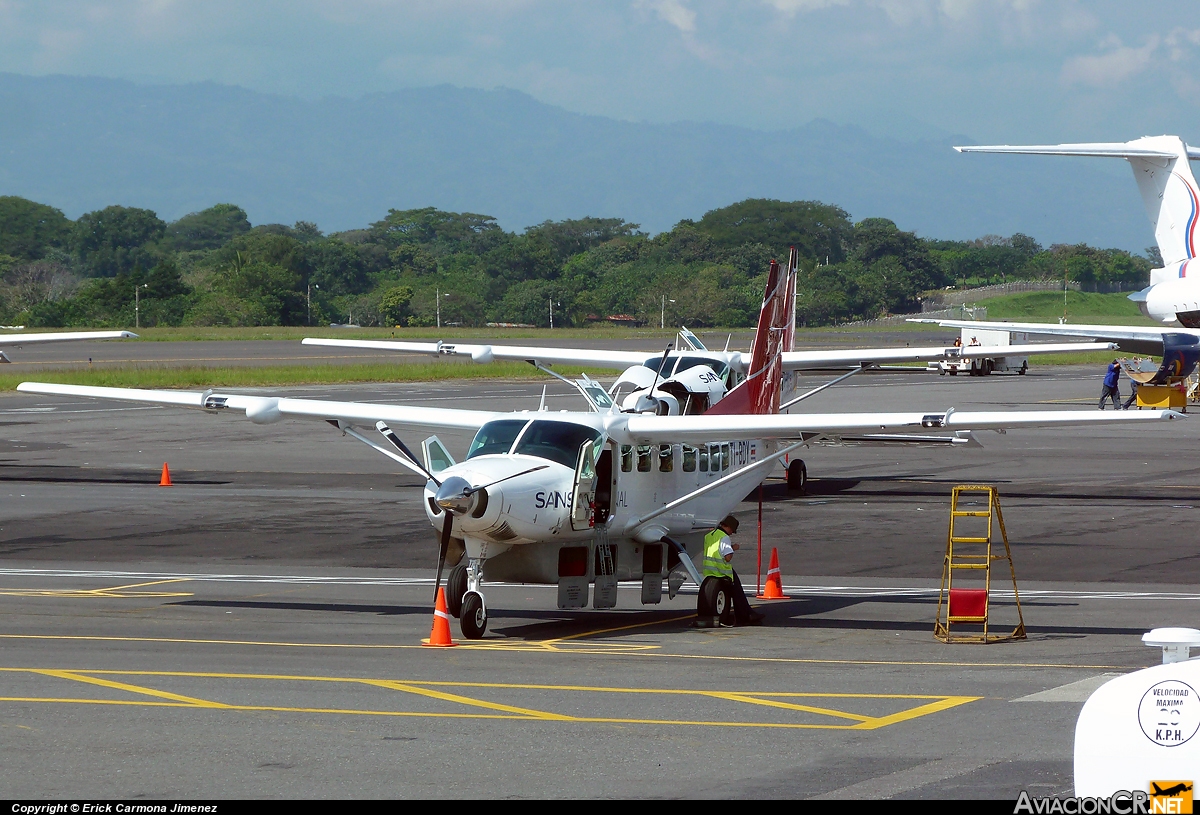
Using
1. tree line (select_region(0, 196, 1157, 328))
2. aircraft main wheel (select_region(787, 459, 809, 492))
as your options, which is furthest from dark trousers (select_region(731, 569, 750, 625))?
tree line (select_region(0, 196, 1157, 328))

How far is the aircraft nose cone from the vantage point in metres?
13.6

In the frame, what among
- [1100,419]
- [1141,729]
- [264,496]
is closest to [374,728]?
[1141,729]

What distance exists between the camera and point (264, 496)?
90.9 feet

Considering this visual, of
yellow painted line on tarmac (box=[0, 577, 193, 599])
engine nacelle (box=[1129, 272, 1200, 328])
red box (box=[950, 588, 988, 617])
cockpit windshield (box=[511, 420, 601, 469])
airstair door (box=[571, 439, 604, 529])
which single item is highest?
engine nacelle (box=[1129, 272, 1200, 328])

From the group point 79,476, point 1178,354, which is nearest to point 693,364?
point 79,476

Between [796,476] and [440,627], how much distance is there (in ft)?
50.1

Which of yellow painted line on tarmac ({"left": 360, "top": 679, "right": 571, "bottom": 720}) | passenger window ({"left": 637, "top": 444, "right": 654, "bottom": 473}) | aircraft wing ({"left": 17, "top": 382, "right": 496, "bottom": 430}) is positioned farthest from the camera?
aircraft wing ({"left": 17, "top": 382, "right": 496, "bottom": 430})

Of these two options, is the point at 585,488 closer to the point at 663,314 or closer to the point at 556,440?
the point at 556,440

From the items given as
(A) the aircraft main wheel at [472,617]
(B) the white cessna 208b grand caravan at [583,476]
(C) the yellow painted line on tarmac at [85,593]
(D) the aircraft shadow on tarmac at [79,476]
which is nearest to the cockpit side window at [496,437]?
(B) the white cessna 208b grand caravan at [583,476]

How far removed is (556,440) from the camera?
15.4 metres

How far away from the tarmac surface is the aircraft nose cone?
58.6 inches

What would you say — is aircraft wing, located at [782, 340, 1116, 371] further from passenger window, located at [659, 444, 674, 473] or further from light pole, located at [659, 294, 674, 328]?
light pole, located at [659, 294, 674, 328]

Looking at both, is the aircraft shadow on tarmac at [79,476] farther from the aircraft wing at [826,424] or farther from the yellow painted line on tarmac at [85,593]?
the aircraft wing at [826,424]

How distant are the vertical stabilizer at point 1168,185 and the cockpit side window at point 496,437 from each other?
68.3 feet
